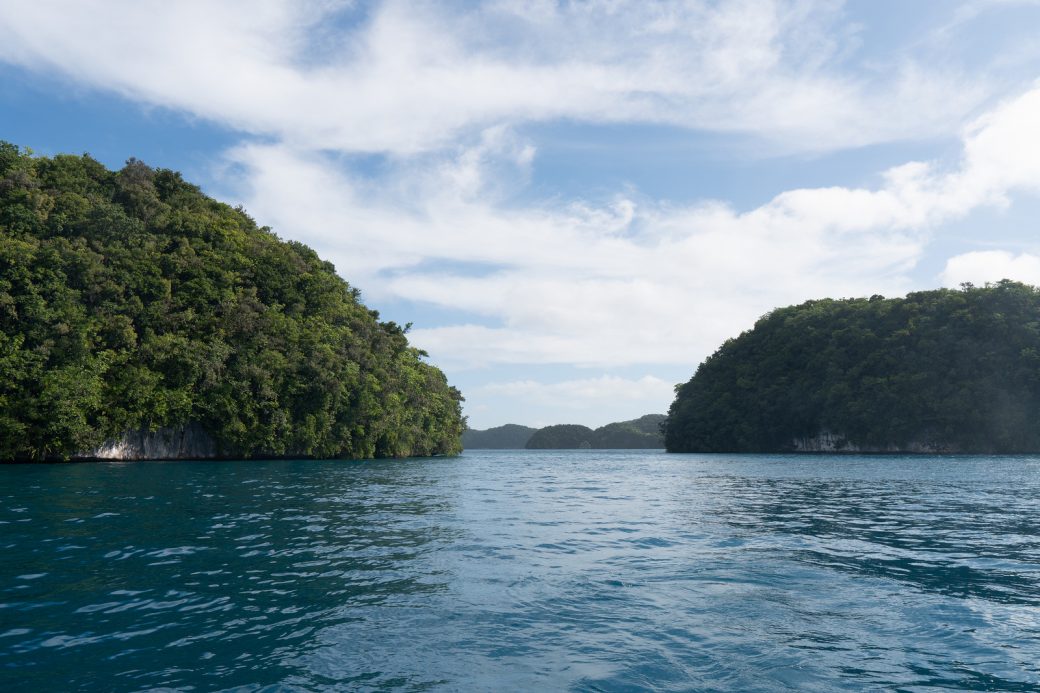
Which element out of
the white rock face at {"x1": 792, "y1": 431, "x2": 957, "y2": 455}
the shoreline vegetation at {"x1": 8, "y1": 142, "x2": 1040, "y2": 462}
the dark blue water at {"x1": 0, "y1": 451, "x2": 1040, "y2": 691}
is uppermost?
the shoreline vegetation at {"x1": 8, "y1": 142, "x2": 1040, "y2": 462}

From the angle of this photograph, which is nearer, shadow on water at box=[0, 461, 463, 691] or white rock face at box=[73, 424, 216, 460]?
shadow on water at box=[0, 461, 463, 691]

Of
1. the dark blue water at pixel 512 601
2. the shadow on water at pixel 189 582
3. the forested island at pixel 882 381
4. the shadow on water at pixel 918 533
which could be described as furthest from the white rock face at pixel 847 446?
the shadow on water at pixel 189 582

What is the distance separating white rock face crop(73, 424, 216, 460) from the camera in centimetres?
6431

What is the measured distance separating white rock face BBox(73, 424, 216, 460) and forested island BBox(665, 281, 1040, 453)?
11761 cm

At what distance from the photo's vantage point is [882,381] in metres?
125

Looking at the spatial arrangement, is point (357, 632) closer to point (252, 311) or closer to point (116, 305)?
point (116, 305)

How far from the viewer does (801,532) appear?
65.3 ft

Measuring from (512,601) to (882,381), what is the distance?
134 metres

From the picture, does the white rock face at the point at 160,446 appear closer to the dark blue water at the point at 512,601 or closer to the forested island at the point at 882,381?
the dark blue water at the point at 512,601

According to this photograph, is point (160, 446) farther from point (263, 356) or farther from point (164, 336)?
point (263, 356)

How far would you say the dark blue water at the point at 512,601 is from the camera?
8031 mm

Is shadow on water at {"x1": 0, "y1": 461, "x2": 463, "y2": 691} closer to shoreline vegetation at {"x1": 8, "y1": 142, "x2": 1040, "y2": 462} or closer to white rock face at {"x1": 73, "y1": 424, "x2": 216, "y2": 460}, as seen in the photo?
shoreline vegetation at {"x1": 8, "y1": 142, "x2": 1040, "y2": 462}

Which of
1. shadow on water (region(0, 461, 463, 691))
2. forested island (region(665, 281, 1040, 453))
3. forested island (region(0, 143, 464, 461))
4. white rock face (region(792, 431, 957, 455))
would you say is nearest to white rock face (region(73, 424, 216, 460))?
forested island (region(0, 143, 464, 461))

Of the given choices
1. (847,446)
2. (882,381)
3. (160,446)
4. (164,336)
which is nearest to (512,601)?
(164,336)
